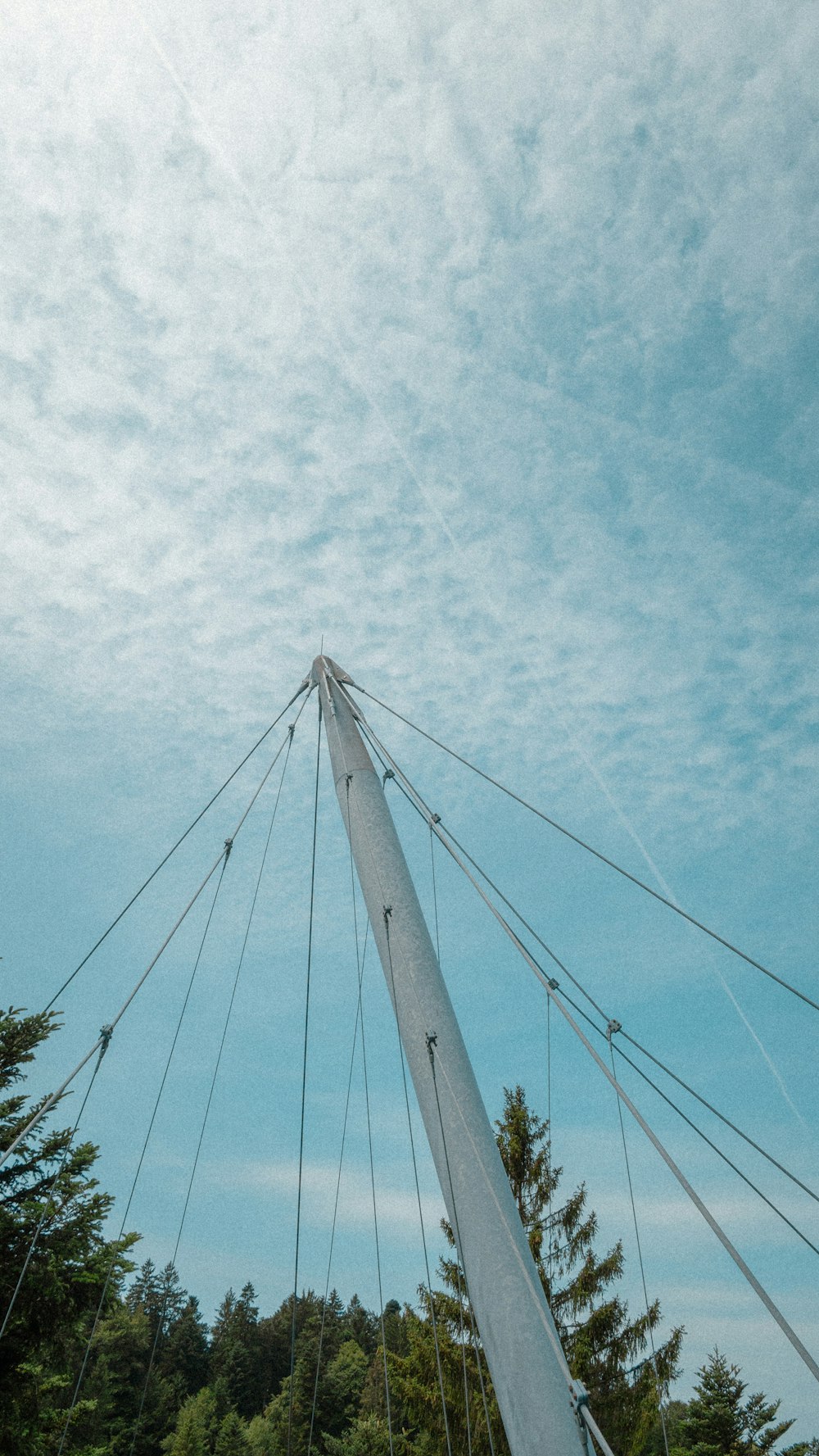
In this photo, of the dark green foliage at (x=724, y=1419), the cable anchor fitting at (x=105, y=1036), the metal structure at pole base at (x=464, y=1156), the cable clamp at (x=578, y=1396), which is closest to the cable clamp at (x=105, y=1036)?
the cable anchor fitting at (x=105, y=1036)

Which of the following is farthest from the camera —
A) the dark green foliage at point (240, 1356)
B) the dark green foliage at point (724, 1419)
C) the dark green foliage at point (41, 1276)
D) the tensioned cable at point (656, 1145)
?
the dark green foliage at point (240, 1356)

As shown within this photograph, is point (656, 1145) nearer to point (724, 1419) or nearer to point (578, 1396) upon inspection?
point (578, 1396)

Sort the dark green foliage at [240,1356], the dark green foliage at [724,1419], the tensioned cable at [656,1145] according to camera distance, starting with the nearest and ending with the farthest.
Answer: the tensioned cable at [656,1145], the dark green foliage at [724,1419], the dark green foliage at [240,1356]

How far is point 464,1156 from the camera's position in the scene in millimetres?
7543

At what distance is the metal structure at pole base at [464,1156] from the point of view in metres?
6.32

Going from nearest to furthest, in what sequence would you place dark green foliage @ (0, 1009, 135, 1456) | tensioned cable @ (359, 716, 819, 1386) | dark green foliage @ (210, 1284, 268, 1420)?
tensioned cable @ (359, 716, 819, 1386)
dark green foliage @ (0, 1009, 135, 1456)
dark green foliage @ (210, 1284, 268, 1420)

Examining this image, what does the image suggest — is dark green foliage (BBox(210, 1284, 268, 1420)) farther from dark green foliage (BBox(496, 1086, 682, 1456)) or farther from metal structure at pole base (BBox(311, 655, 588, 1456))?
metal structure at pole base (BBox(311, 655, 588, 1456))

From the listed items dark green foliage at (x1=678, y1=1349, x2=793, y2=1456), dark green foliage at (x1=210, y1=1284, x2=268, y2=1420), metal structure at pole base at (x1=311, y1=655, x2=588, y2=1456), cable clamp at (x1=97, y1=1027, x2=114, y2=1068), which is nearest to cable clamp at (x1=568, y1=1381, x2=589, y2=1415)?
metal structure at pole base at (x1=311, y1=655, x2=588, y2=1456)

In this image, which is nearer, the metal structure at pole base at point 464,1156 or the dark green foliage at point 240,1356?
the metal structure at pole base at point 464,1156

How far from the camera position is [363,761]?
10.9m

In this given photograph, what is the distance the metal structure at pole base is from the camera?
632 centimetres

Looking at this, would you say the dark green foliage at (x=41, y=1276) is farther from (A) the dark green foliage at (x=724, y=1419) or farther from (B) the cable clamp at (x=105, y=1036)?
(A) the dark green foliage at (x=724, y=1419)

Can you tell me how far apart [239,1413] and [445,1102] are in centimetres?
7533

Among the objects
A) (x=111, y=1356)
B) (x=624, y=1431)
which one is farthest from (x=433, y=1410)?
(x=111, y=1356)
